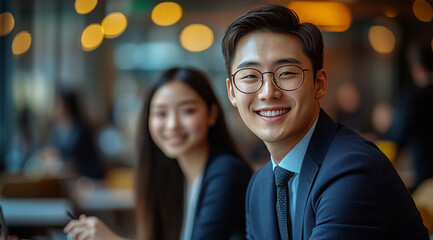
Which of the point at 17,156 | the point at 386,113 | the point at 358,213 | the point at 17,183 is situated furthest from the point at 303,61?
the point at 386,113

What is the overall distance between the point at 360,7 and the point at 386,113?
193 cm

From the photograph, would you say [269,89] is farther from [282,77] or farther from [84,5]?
[84,5]

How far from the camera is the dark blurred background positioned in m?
5.61

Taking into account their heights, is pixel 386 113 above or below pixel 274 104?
below

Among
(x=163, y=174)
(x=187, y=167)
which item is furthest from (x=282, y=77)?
(x=163, y=174)

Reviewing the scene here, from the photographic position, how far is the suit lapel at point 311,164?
53.0 inches

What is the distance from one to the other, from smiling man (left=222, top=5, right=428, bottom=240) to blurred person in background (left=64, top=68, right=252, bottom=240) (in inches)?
22.0

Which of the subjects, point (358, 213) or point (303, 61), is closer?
point (358, 213)

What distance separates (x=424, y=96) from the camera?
12.7 feet

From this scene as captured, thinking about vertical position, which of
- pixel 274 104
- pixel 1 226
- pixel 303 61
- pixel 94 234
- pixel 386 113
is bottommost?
pixel 386 113

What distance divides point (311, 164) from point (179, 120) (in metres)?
1.01

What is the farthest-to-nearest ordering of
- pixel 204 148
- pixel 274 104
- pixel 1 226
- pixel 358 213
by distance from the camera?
pixel 204 148 → pixel 1 226 → pixel 274 104 → pixel 358 213

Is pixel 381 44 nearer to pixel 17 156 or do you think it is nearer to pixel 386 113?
pixel 386 113

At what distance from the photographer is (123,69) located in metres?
10.3
